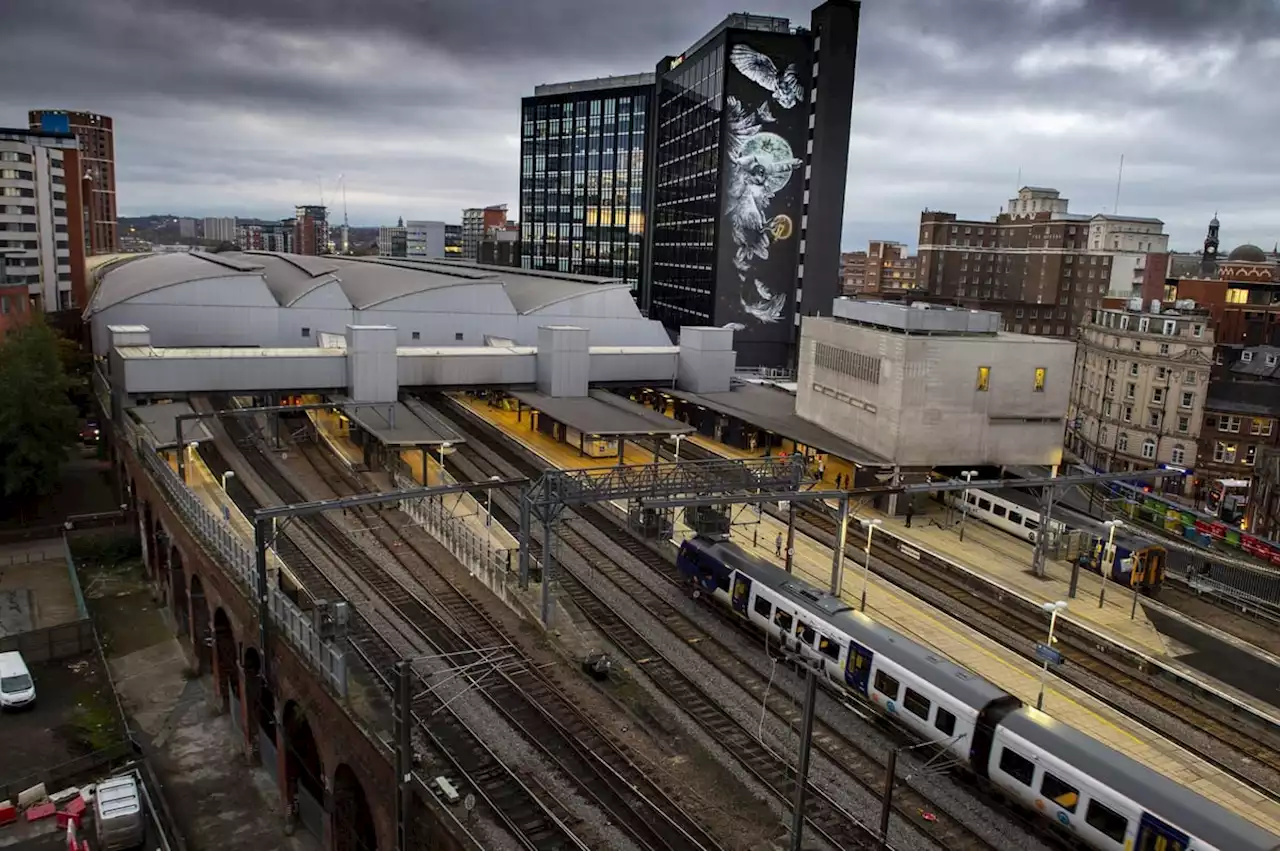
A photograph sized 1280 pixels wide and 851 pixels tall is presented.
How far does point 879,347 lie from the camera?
144ft

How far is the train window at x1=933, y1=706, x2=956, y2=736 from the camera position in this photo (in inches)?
814

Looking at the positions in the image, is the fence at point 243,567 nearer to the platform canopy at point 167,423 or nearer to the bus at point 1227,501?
the platform canopy at point 167,423

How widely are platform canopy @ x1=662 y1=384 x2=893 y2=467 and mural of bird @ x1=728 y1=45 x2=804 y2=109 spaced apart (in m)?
30.6

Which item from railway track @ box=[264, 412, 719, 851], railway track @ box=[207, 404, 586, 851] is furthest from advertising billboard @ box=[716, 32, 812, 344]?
railway track @ box=[207, 404, 586, 851]

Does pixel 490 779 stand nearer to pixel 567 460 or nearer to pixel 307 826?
pixel 307 826

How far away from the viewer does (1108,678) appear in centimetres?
2700

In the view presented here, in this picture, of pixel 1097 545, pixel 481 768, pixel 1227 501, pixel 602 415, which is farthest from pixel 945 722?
pixel 1227 501

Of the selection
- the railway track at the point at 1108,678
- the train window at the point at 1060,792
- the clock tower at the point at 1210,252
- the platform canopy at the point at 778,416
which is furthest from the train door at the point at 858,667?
the clock tower at the point at 1210,252

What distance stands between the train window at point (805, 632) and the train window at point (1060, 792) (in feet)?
24.8

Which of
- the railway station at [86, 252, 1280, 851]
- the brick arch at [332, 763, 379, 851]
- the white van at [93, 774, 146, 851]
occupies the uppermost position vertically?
the railway station at [86, 252, 1280, 851]

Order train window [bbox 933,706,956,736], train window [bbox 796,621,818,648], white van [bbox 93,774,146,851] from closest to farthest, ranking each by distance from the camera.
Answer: train window [bbox 933,706,956,736]
white van [bbox 93,774,146,851]
train window [bbox 796,621,818,648]

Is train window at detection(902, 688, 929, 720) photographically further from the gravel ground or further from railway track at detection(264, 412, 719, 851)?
railway track at detection(264, 412, 719, 851)

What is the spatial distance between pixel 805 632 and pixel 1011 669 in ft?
22.9

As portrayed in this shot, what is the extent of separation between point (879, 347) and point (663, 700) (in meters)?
25.3
